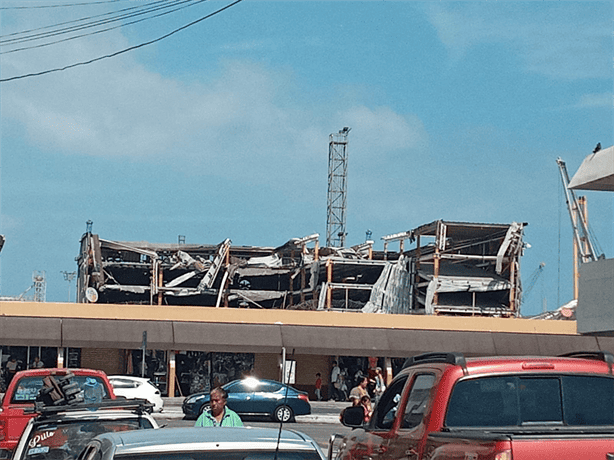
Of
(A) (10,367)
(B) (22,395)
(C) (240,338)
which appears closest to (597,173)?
(C) (240,338)

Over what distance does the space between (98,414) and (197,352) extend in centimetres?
3735

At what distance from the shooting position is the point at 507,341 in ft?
150

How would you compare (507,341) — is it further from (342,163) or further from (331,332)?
(342,163)

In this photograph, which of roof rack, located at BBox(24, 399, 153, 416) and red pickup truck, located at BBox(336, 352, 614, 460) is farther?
roof rack, located at BBox(24, 399, 153, 416)

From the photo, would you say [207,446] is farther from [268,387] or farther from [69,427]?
[268,387]

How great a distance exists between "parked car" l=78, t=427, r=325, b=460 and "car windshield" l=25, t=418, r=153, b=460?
12.2 ft

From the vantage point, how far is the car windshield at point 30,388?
1586 cm

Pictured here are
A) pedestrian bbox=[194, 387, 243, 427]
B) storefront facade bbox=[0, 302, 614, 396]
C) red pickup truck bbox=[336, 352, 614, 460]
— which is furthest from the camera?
storefront facade bbox=[0, 302, 614, 396]

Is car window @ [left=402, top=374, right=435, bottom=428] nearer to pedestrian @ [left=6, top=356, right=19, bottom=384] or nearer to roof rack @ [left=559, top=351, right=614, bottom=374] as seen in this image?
roof rack @ [left=559, top=351, right=614, bottom=374]

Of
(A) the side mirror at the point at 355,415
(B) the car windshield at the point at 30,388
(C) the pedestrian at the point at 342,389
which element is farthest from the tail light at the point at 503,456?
(C) the pedestrian at the point at 342,389

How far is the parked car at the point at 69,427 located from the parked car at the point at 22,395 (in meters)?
4.90

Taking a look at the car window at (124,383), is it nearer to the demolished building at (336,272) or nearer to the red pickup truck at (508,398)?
the demolished building at (336,272)

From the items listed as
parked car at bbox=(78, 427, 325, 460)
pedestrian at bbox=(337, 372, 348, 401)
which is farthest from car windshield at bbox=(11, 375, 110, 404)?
pedestrian at bbox=(337, 372, 348, 401)

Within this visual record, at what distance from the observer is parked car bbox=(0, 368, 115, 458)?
15.1 metres
